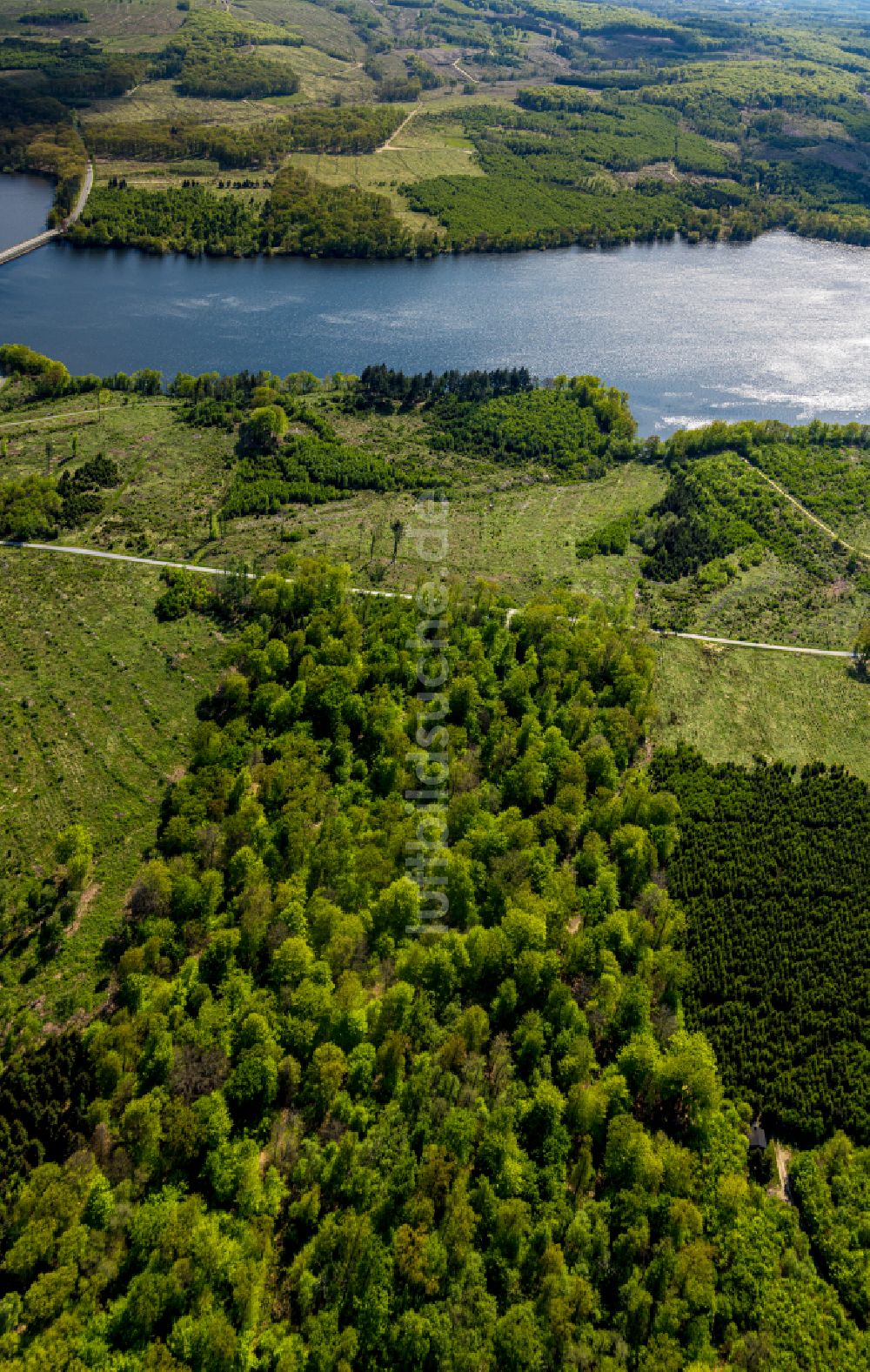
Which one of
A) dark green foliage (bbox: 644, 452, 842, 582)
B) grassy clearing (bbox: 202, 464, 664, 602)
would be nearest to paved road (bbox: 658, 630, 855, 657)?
grassy clearing (bbox: 202, 464, 664, 602)

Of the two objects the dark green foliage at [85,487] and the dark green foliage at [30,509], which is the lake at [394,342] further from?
the dark green foliage at [30,509]

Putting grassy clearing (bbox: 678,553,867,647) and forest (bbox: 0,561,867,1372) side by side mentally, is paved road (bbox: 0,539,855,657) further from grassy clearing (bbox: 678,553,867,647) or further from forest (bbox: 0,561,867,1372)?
forest (bbox: 0,561,867,1372)

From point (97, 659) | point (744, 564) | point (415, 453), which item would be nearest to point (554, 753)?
point (97, 659)

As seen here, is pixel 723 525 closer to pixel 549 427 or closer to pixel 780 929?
pixel 549 427

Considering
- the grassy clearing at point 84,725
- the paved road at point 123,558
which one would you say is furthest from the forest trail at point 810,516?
the grassy clearing at point 84,725

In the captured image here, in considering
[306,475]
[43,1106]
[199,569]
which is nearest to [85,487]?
[199,569]
